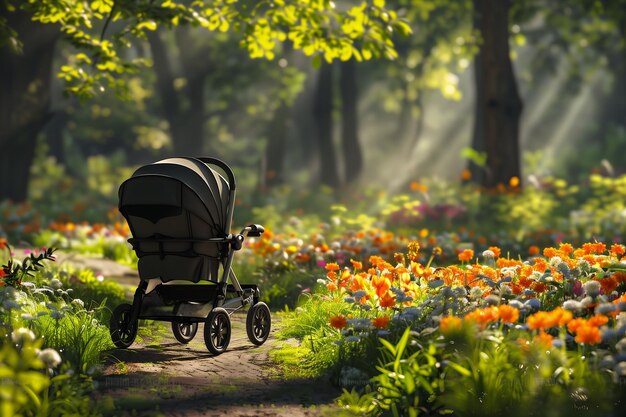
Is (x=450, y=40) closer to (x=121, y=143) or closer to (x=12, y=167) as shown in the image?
(x=12, y=167)

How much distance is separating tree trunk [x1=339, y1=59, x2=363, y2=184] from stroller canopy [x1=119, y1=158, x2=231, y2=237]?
19568mm

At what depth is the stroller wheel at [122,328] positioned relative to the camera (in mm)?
6324

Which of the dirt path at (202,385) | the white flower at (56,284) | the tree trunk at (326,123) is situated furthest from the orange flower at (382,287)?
the tree trunk at (326,123)

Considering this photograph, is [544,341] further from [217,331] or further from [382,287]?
[217,331]

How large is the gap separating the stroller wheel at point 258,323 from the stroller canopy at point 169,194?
749mm

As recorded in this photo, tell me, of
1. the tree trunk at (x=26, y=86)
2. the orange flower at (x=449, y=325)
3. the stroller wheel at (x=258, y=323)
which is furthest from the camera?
the tree trunk at (x=26, y=86)

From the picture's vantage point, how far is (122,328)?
6.45 m

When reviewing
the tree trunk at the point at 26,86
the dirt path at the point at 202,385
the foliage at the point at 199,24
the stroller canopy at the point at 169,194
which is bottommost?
the dirt path at the point at 202,385

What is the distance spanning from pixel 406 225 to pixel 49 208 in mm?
9746

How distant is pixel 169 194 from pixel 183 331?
1.40m

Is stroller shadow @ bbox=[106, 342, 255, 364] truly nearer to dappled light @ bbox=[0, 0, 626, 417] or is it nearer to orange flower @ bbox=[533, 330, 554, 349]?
dappled light @ bbox=[0, 0, 626, 417]

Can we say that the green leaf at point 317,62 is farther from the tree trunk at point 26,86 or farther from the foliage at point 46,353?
the tree trunk at point 26,86

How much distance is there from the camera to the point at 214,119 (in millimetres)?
43438

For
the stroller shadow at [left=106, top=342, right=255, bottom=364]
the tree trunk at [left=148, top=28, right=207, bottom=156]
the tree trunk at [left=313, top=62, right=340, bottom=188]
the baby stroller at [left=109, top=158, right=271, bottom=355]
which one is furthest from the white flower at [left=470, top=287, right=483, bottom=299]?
the tree trunk at [left=148, top=28, right=207, bottom=156]
